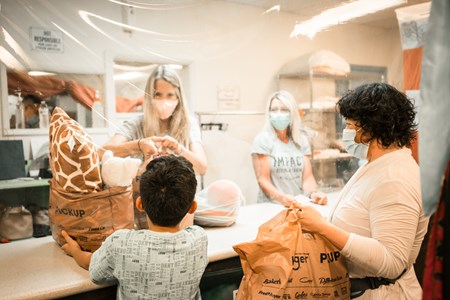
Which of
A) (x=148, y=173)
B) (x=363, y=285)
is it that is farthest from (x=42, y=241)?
(x=363, y=285)

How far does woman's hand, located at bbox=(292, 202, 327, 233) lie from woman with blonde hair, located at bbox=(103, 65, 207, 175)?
0.72 m

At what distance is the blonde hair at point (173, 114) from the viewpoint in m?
1.68

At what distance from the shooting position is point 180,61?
1859mm

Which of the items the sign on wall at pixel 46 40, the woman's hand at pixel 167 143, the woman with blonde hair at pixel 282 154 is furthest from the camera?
the woman with blonde hair at pixel 282 154

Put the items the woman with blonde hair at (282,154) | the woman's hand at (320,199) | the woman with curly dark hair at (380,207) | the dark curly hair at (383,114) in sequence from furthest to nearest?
the woman with blonde hair at (282,154), the woman's hand at (320,199), the dark curly hair at (383,114), the woman with curly dark hair at (380,207)

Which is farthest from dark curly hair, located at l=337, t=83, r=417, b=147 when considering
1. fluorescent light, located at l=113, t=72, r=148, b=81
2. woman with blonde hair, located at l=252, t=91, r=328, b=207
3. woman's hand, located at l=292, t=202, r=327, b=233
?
woman with blonde hair, located at l=252, t=91, r=328, b=207

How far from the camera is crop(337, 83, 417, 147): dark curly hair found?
3.62ft

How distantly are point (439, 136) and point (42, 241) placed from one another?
1.47 metres

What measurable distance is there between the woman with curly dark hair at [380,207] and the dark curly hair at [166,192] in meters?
0.35

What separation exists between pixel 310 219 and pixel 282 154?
1.19 metres

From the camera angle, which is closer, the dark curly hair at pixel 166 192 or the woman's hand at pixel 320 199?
the dark curly hair at pixel 166 192

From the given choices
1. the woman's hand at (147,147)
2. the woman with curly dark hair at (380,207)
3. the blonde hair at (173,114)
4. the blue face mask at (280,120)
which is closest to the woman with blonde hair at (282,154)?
the blue face mask at (280,120)

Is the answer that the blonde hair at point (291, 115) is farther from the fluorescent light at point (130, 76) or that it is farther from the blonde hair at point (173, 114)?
the fluorescent light at point (130, 76)

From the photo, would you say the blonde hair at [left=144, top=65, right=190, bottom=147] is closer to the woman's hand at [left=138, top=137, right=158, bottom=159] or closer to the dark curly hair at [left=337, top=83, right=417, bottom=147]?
the woman's hand at [left=138, top=137, right=158, bottom=159]
